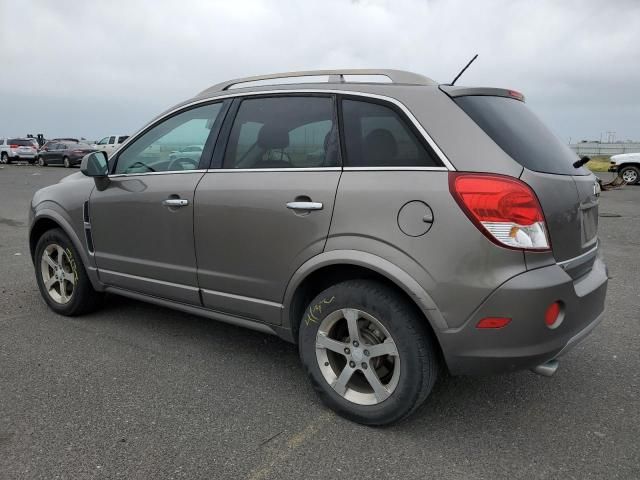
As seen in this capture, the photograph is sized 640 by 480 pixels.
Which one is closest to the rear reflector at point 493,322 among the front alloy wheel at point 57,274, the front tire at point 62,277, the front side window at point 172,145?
the front side window at point 172,145

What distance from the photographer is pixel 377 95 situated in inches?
110

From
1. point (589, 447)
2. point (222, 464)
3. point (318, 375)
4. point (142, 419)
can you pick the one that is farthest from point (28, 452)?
point (589, 447)

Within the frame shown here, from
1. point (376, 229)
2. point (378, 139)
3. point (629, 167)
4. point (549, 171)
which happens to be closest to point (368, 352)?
point (376, 229)

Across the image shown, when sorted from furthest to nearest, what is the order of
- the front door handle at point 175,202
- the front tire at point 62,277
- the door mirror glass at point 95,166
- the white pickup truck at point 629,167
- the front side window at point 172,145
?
the white pickup truck at point 629,167 < the front tire at point 62,277 < the door mirror glass at point 95,166 < the front side window at point 172,145 < the front door handle at point 175,202

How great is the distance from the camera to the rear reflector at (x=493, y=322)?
236 cm

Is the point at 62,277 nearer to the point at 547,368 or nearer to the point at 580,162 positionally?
the point at 547,368

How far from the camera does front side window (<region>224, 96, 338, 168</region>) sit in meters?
2.95

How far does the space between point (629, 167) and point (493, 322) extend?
18.9 metres

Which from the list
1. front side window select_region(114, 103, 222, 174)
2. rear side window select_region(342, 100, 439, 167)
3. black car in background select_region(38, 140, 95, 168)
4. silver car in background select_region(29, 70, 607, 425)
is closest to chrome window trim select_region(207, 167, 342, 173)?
silver car in background select_region(29, 70, 607, 425)

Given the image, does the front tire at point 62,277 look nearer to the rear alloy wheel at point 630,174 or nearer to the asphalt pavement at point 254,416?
the asphalt pavement at point 254,416

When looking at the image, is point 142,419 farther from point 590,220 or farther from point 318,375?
point 590,220

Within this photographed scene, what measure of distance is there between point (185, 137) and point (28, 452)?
6.83 ft

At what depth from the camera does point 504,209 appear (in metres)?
2.36

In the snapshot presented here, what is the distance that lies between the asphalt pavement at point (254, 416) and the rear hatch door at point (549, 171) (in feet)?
2.80
